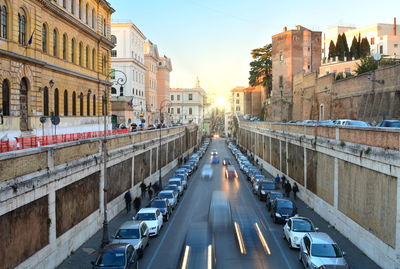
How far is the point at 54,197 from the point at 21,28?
15.5 metres

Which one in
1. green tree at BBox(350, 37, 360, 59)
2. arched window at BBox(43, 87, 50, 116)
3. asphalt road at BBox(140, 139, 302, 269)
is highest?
green tree at BBox(350, 37, 360, 59)

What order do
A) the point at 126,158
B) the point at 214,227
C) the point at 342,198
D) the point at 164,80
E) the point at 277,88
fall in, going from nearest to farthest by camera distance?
the point at 214,227 < the point at 342,198 < the point at 126,158 < the point at 277,88 < the point at 164,80

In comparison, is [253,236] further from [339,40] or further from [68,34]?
[339,40]

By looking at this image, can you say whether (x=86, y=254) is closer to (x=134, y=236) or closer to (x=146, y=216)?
(x=134, y=236)

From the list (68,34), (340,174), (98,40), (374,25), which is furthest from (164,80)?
(340,174)

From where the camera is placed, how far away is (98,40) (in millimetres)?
43531

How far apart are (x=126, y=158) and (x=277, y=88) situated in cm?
5305

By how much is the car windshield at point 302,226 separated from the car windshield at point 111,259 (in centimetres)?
876

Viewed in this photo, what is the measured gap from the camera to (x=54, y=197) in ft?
56.5

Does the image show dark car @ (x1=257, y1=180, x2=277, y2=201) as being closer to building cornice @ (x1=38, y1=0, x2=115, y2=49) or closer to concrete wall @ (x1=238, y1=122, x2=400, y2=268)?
concrete wall @ (x1=238, y1=122, x2=400, y2=268)

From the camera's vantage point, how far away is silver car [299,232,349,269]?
15.2 metres

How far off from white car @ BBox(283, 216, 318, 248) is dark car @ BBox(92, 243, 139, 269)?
7743 millimetres

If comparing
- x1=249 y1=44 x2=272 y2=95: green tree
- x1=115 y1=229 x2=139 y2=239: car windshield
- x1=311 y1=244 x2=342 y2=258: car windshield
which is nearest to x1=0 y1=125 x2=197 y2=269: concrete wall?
x1=115 y1=229 x2=139 y2=239: car windshield

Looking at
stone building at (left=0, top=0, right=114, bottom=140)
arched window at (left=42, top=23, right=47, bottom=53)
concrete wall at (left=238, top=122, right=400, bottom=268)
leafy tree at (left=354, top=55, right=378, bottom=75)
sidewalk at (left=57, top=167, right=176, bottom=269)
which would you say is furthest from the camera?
leafy tree at (left=354, top=55, right=378, bottom=75)
